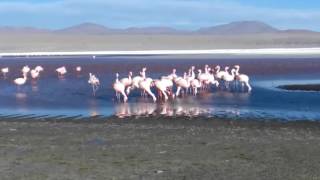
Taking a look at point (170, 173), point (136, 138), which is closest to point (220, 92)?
point (136, 138)

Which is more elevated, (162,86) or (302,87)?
(162,86)

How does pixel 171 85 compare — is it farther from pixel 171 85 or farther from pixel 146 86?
pixel 146 86

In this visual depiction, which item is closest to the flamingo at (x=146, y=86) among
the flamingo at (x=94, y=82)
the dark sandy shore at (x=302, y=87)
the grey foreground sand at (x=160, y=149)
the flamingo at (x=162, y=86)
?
the flamingo at (x=162, y=86)

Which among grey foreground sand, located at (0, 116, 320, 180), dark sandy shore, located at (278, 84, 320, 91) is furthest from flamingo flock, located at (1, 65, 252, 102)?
grey foreground sand, located at (0, 116, 320, 180)

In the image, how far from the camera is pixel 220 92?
25.8 metres

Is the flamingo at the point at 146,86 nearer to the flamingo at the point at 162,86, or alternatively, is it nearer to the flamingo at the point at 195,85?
the flamingo at the point at 162,86

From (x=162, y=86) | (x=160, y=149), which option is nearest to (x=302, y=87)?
(x=162, y=86)

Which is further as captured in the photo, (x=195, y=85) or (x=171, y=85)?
(x=195, y=85)

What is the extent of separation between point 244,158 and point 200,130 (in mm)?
3915

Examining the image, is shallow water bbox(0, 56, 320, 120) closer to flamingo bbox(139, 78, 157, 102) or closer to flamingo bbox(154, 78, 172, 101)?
flamingo bbox(139, 78, 157, 102)

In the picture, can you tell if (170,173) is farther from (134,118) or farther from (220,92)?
(220,92)

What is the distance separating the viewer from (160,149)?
12.2m

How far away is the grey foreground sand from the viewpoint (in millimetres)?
10086

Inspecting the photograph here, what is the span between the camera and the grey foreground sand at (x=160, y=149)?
10086 mm
